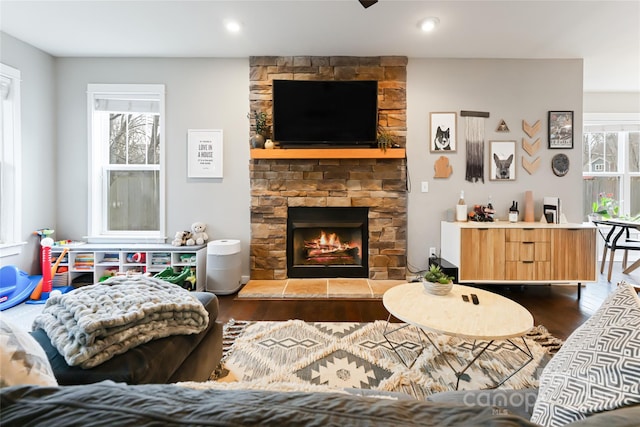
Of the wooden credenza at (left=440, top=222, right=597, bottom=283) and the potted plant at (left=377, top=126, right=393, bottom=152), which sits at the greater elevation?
the potted plant at (left=377, top=126, right=393, bottom=152)

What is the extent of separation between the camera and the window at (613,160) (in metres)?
4.41

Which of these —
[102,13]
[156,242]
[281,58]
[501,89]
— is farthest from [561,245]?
[102,13]

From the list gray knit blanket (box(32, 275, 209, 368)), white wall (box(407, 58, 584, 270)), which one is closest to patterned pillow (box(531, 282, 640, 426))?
gray knit blanket (box(32, 275, 209, 368))

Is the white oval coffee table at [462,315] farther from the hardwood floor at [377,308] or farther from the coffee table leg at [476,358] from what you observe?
the hardwood floor at [377,308]

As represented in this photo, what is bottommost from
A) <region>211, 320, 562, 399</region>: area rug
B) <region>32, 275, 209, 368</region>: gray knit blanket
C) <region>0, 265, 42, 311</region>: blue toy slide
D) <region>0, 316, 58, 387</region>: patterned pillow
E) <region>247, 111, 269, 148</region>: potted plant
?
<region>211, 320, 562, 399</region>: area rug

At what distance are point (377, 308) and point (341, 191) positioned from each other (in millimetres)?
1361

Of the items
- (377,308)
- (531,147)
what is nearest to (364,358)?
(377,308)

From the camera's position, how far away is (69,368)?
3.03 feet

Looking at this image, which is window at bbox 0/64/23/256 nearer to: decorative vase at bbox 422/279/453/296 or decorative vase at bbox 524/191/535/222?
decorative vase at bbox 422/279/453/296

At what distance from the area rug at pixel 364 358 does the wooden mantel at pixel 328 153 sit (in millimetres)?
1755

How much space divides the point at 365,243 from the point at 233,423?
316 cm

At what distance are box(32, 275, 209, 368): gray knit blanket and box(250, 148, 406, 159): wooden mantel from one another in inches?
82.2

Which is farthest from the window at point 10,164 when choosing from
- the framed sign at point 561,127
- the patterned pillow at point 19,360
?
the framed sign at point 561,127

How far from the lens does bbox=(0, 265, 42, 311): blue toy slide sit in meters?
2.71
